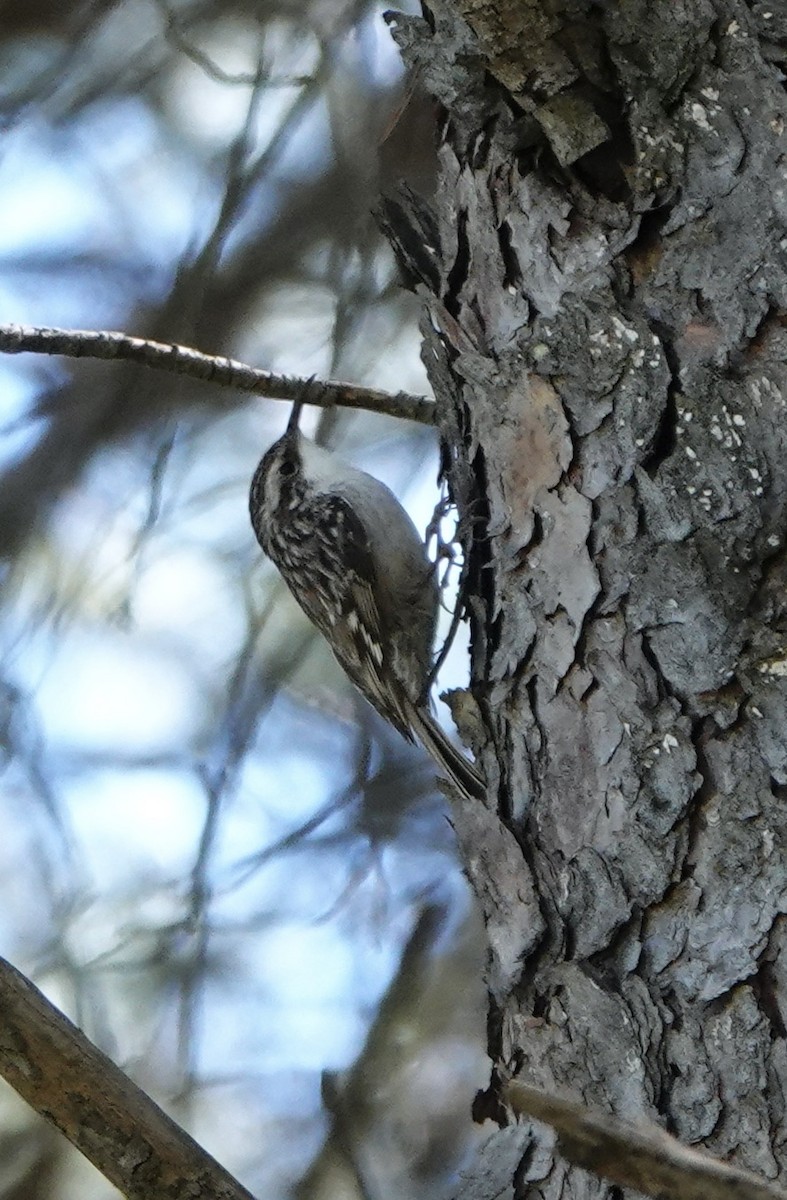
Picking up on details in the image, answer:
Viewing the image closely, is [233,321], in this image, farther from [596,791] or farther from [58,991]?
[596,791]

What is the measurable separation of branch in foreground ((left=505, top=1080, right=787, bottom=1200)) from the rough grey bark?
648 mm

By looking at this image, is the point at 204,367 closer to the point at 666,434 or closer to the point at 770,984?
the point at 666,434

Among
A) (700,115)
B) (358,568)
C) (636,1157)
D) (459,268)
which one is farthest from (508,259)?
(358,568)

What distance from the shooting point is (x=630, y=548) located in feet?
5.08

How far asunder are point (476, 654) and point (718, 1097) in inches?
23.5

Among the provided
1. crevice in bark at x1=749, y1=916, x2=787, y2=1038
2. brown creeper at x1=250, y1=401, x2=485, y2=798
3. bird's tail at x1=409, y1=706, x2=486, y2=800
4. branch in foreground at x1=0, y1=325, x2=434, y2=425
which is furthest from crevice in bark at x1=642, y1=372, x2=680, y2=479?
brown creeper at x1=250, y1=401, x2=485, y2=798

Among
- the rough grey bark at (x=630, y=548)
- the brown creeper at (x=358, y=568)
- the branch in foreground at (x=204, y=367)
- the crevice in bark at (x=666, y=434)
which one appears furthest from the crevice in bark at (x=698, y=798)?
the brown creeper at (x=358, y=568)

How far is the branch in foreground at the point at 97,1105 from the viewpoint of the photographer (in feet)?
4.37

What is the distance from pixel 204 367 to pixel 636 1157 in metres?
1.85

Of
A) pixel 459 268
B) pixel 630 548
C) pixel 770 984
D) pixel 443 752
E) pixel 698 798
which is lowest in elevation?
pixel 770 984

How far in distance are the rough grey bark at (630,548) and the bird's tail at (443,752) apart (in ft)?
1.39

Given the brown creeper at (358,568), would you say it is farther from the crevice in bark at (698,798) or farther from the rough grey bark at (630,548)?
the crevice in bark at (698,798)

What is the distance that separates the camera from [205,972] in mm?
3299

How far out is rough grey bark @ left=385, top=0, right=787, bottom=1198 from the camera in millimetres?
1425
